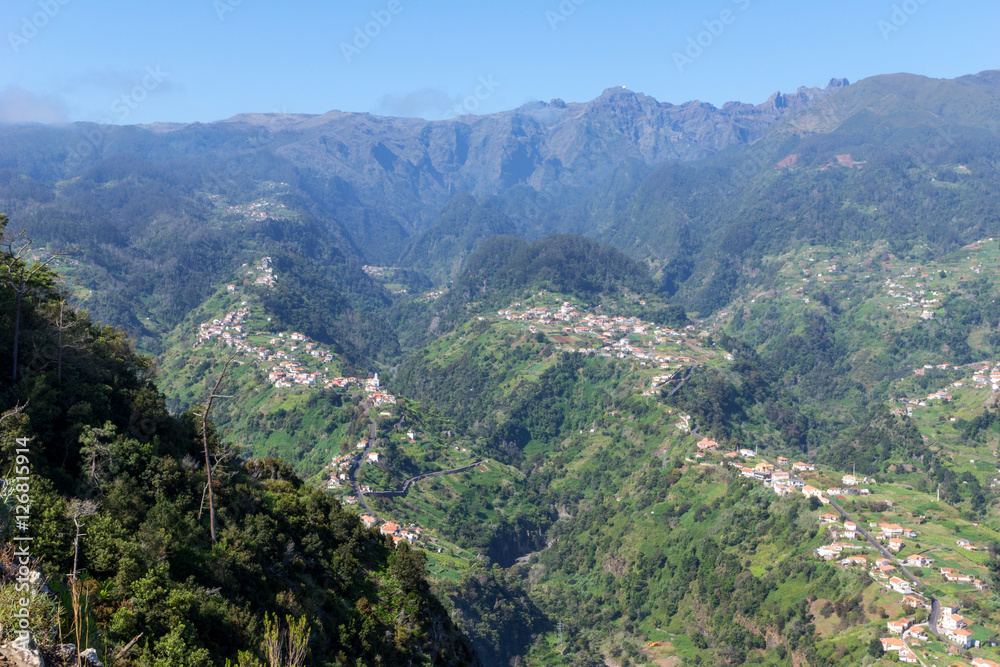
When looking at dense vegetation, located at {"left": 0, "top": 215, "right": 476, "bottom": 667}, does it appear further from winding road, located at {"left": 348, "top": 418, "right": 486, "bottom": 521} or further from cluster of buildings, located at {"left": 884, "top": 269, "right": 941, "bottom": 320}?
cluster of buildings, located at {"left": 884, "top": 269, "right": 941, "bottom": 320}

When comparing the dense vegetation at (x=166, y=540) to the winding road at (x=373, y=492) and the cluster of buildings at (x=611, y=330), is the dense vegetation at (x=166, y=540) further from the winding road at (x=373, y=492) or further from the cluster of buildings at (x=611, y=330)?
the cluster of buildings at (x=611, y=330)

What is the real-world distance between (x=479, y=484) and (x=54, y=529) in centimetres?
8762

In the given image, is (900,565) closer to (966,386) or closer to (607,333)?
(966,386)

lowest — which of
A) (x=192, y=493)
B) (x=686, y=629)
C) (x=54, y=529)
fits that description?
(x=686, y=629)

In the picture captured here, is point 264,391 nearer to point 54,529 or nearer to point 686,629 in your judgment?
point 686,629

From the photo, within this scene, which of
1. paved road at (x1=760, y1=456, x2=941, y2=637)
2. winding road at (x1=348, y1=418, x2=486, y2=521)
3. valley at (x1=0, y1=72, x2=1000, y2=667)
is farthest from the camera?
winding road at (x1=348, y1=418, x2=486, y2=521)

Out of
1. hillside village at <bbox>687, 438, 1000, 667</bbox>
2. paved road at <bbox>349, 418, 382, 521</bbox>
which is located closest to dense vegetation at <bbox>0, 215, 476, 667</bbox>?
hillside village at <bbox>687, 438, 1000, 667</bbox>

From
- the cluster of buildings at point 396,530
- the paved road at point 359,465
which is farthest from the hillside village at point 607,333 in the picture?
the cluster of buildings at point 396,530

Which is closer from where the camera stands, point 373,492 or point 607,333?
point 373,492

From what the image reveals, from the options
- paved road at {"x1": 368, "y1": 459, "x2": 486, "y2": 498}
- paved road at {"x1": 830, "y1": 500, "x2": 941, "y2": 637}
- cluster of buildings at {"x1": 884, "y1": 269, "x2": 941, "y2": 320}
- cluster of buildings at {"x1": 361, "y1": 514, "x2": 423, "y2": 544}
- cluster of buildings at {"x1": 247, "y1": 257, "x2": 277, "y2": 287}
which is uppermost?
cluster of buildings at {"x1": 247, "y1": 257, "x2": 277, "y2": 287}

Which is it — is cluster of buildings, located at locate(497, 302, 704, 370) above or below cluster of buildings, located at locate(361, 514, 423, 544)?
above

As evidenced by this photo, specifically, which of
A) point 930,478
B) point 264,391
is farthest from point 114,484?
point 930,478

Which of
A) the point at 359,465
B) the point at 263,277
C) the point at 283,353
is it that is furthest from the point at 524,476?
the point at 263,277

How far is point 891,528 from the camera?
67.6 m
